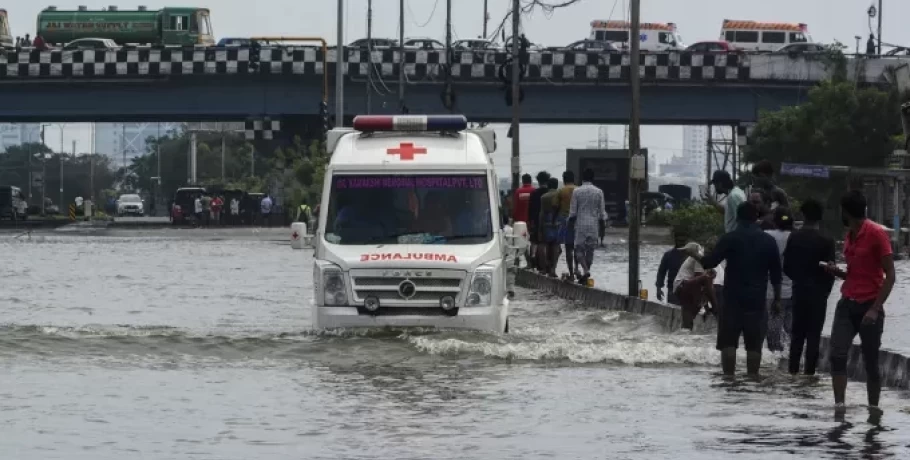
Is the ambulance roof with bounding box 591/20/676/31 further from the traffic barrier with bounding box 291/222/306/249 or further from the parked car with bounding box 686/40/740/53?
the traffic barrier with bounding box 291/222/306/249

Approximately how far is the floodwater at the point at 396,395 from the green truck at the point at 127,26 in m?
50.7

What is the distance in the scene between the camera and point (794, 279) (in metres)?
15.5

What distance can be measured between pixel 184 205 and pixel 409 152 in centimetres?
6757

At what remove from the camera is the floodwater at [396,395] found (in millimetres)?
11883

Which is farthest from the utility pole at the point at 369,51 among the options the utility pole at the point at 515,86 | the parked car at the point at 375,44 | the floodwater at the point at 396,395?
the floodwater at the point at 396,395

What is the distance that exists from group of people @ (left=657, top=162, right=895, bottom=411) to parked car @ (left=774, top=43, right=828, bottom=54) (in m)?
50.6

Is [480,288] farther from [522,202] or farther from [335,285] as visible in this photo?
[522,202]

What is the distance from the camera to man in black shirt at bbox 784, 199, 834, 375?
1541 cm

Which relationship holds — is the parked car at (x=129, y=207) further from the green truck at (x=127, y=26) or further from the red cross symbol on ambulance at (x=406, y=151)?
the red cross symbol on ambulance at (x=406, y=151)

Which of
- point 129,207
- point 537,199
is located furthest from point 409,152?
point 129,207

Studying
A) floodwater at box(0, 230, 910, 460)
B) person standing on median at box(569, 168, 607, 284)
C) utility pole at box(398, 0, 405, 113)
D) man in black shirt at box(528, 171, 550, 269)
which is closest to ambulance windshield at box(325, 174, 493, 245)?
floodwater at box(0, 230, 910, 460)

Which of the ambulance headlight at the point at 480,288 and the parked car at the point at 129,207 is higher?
the ambulance headlight at the point at 480,288

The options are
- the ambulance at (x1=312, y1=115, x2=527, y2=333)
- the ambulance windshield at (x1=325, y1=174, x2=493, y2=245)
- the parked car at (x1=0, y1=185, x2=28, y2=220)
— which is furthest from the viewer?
the parked car at (x1=0, y1=185, x2=28, y2=220)

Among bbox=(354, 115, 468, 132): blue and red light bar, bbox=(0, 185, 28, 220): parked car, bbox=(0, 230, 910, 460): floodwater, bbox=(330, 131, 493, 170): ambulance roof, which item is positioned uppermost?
bbox=(354, 115, 468, 132): blue and red light bar
